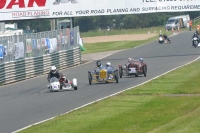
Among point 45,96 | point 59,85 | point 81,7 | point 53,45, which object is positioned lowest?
point 45,96

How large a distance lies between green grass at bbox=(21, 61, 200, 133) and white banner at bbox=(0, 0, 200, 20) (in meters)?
17.0

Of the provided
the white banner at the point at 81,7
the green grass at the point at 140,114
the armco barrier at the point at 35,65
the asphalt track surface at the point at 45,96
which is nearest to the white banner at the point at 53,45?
the armco barrier at the point at 35,65

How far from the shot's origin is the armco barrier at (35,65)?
30275 mm

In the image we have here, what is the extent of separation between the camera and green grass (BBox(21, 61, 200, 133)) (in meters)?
14.2

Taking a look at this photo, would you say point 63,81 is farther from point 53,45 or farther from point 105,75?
point 53,45

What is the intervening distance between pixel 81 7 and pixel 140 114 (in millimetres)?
24845

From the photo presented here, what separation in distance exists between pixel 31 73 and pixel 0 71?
348 cm

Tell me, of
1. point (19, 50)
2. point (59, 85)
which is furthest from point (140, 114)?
point (19, 50)

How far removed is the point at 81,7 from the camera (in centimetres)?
4091

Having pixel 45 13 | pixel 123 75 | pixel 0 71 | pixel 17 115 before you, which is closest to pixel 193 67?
pixel 123 75

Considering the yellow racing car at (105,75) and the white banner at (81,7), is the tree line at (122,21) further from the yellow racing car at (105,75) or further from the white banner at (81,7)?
the yellow racing car at (105,75)

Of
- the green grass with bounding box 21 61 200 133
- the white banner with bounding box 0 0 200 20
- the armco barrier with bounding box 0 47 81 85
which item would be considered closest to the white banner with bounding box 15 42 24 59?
the armco barrier with bounding box 0 47 81 85

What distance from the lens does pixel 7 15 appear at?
4103 centimetres

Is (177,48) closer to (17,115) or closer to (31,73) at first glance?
(31,73)
